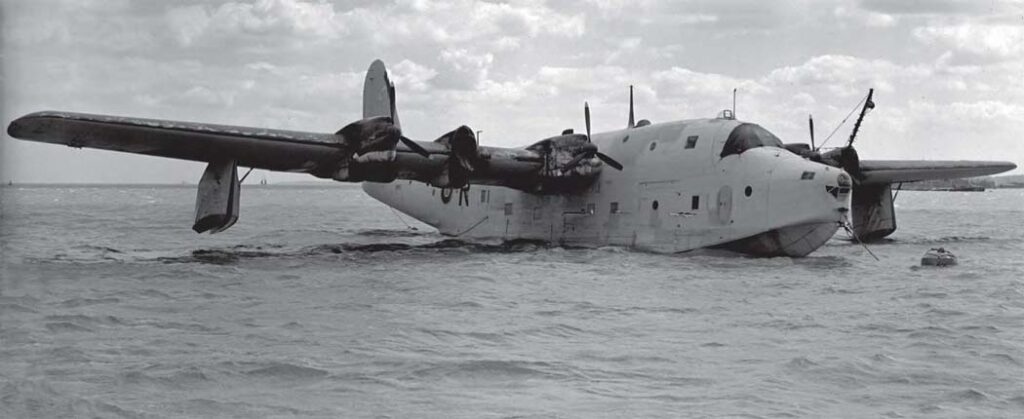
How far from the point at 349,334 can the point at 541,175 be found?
1461 cm

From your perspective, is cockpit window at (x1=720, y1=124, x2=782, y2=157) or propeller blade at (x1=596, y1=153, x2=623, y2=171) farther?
propeller blade at (x1=596, y1=153, x2=623, y2=171)

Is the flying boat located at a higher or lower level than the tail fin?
lower

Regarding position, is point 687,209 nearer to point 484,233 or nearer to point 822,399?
point 484,233

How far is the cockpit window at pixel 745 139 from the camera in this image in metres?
21.4

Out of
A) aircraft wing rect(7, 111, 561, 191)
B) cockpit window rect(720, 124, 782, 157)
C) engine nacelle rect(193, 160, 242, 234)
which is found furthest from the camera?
cockpit window rect(720, 124, 782, 157)

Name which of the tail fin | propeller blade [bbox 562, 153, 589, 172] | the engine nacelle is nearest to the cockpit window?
propeller blade [bbox 562, 153, 589, 172]

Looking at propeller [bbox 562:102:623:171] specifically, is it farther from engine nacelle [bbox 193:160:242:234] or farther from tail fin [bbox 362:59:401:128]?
engine nacelle [bbox 193:160:242:234]

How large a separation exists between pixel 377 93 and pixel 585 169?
6.35m

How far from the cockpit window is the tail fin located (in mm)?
7846

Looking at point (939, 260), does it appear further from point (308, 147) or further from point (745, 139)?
point (308, 147)

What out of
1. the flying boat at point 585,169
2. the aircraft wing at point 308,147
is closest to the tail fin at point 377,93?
the flying boat at point 585,169

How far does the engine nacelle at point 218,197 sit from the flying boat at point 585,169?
0.03m

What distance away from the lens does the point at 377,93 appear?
86.4 feet

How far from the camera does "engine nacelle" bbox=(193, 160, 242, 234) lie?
69.3 feet
